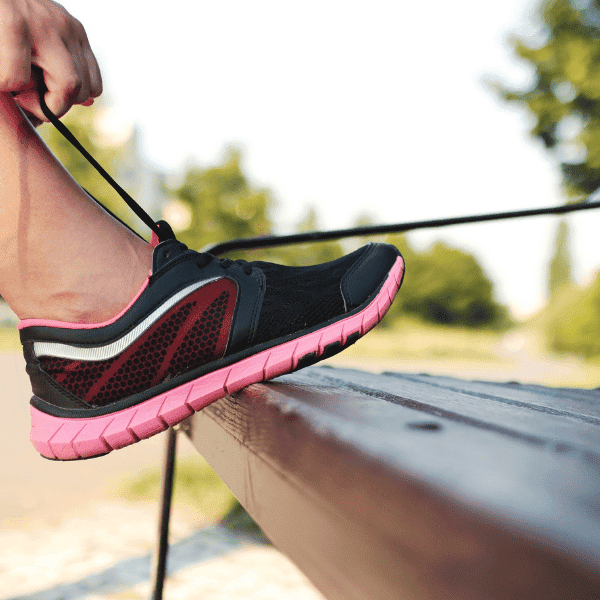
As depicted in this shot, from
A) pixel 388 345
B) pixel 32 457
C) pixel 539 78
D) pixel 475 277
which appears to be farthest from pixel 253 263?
pixel 475 277

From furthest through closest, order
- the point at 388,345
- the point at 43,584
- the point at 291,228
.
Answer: the point at 291,228 < the point at 388,345 < the point at 43,584

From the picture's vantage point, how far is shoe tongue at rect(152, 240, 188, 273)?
0.72 meters

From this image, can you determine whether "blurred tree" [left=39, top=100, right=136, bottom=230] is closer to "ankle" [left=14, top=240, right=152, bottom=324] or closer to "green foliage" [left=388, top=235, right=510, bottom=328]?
"ankle" [left=14, top=240, right=152, bottom=324]

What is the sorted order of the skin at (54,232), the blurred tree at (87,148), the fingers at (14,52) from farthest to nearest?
the blurred tree at (87,148) < the skin at (54,232) < the fingers at (14,52)

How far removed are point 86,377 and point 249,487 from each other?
303 millimetres

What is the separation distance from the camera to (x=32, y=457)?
3043 mm

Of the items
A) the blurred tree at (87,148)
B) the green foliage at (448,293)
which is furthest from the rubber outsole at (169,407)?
the green foliage at (448,293)

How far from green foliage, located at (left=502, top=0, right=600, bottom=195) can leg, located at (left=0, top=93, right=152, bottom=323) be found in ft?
20.0

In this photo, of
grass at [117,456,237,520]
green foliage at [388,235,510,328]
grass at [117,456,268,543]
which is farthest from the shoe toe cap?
green foliage at [388,235,510,328]

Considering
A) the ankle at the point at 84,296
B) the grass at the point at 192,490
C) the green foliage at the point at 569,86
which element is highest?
the green foliage at the point at 569,86

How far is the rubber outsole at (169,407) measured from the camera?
660 millimetres

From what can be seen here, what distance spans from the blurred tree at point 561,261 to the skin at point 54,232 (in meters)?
37.1

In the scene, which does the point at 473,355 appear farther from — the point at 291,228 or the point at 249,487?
the point at 249,487

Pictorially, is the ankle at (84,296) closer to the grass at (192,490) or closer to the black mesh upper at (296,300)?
the black mesh upper at (296,300)
